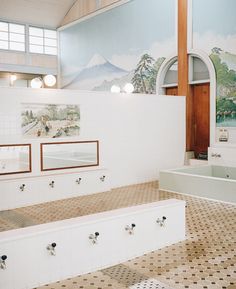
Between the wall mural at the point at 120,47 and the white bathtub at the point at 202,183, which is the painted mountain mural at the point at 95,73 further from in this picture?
the white bathtub at the point at 202,183

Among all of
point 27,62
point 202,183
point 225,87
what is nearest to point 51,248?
point 202,183

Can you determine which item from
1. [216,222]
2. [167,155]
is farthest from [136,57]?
[216,222]

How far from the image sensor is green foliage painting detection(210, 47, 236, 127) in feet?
30.3

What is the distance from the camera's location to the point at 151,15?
11.3 metres

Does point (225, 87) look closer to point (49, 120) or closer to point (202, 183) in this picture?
point (202, 183)

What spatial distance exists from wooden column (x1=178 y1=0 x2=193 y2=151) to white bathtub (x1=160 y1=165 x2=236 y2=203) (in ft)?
4.90

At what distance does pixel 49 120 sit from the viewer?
7566 millimetres

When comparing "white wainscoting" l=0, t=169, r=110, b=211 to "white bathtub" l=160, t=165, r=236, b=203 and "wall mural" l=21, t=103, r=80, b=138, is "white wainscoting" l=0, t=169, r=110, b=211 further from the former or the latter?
"white bathtub" l=160, t=165, r=236, b=203

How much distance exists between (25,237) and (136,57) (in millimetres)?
9222

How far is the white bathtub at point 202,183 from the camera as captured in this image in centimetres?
709

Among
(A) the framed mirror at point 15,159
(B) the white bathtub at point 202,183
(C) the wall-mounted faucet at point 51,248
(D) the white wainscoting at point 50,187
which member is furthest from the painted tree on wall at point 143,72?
(C) the wall-mounted faucet at point 51,248

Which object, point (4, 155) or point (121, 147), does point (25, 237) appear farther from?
point (121, 147)

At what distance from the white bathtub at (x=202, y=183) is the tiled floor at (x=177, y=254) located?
26 centimetres

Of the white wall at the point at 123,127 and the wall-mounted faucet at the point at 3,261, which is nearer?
the wall-mounted faucet at the point at 3,261
